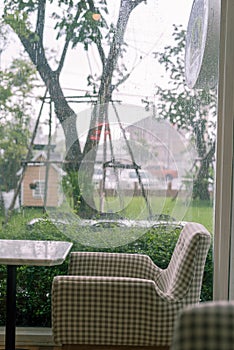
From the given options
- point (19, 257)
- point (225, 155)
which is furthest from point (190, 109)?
point (19, 257)

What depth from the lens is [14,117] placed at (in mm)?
4117

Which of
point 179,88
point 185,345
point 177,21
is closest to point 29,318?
point 179,88

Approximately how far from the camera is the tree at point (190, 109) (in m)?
4.07

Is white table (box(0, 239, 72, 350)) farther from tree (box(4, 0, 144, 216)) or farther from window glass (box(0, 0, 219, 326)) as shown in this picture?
tree (box(4, 0, 144, 216))

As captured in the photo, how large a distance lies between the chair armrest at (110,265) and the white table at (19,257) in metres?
0.15

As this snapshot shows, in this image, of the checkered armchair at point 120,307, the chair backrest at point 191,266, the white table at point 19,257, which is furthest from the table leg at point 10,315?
the chair backrest at point 191,266

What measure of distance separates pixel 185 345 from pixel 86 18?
3.00m

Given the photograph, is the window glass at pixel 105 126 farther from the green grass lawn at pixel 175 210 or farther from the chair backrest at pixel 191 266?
the chair backrest at pixel 191 266

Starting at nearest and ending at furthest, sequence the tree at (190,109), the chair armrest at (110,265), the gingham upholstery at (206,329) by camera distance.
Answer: the gingham upholstery at (206,329) < the chair armrest at (110,265) < the tree at (190,109)

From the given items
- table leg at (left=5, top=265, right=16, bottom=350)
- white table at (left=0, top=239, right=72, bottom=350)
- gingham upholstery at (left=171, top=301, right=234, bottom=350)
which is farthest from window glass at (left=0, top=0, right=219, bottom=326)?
gingham upholstery at (left=171, top=301, right=234, bottom=350)

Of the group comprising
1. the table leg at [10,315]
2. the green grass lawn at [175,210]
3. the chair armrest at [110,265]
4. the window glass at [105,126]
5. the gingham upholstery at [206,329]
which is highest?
the window glass at [105,126]

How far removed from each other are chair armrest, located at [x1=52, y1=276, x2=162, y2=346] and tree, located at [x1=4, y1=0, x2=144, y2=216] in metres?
1.00

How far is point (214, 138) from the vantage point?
4.07 meters

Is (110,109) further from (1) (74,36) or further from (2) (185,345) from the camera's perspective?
(2) (185,345)
